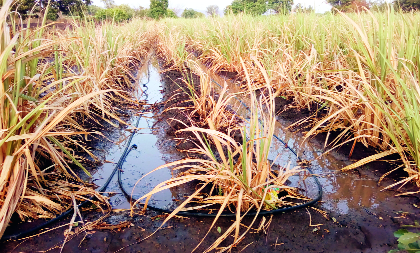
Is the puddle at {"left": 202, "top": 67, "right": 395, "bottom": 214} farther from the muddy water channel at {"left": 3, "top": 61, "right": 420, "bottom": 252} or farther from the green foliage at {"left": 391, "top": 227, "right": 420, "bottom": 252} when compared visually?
the green foliage at {"left": 391, "top": 227, "right": 420, "bottom": 252}

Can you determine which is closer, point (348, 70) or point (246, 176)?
point (246, 176)

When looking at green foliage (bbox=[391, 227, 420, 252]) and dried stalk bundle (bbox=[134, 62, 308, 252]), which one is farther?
dried stalk bundle (bbox=[134, 62, 308, 252])

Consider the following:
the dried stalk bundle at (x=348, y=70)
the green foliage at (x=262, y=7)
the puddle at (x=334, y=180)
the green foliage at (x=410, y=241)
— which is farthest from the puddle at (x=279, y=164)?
the green foliage at (x=262, y=7)

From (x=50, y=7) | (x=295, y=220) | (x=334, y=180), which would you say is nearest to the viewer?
(x=295, y=220)

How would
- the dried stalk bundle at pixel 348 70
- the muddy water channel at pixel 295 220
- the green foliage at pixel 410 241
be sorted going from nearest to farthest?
the green foliage at pixel 410 241 → the muddy water channel at pixel 295 220 → the dried stalk bundle at pixel 348 70

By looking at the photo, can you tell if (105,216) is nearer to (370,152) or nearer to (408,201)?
(408,201)

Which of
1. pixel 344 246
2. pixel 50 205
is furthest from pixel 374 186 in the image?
pixel 50 205

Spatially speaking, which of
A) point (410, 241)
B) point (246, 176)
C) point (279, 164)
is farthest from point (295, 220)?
point (279, 164)

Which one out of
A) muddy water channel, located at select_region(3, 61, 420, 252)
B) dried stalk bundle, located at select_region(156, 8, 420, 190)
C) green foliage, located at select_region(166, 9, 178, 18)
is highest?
green foliage, located at select_region(166, 9, 178, 18)

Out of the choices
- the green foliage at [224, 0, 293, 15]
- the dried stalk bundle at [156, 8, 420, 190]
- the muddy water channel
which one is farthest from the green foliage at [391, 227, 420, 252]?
the green foliage at [224, 0, 293, 15]

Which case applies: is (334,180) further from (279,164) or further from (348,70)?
(348,70)

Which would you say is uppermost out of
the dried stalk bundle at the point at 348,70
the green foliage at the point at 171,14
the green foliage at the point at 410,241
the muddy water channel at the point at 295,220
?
the green foliage at the point at 171,14

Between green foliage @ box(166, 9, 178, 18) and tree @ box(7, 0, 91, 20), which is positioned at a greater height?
green foliage @ box(166, 9, 178, 18)

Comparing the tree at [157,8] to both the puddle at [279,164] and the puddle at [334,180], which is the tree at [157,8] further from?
the puddle at [334,180]
